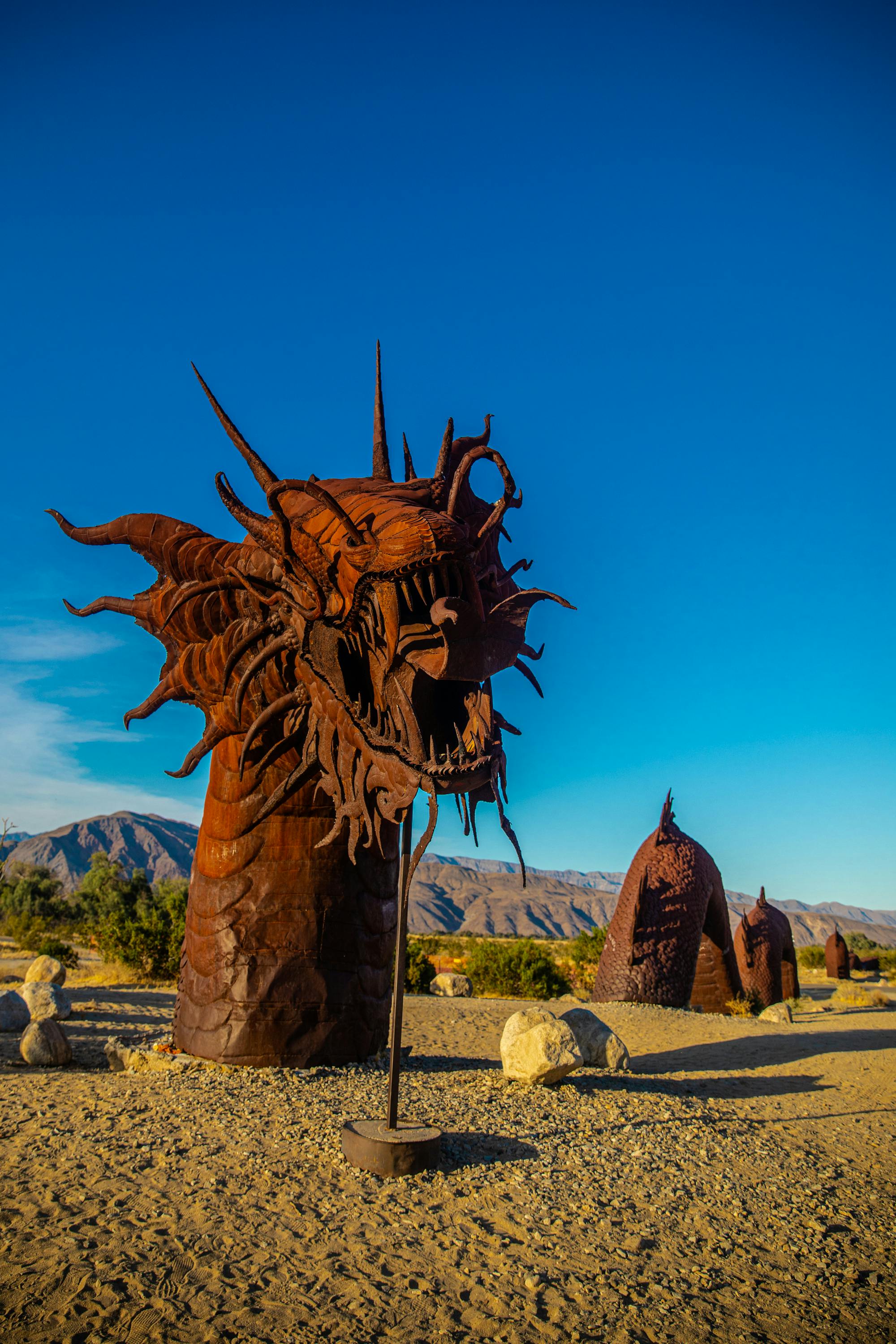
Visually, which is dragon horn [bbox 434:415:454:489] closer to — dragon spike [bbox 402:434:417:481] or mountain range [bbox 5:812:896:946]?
dragon spike [bbox 402:434:417:481]

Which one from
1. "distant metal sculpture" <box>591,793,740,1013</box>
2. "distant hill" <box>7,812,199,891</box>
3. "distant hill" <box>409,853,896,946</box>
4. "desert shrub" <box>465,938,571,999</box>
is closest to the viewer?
"distant metal sculpture" <box>591,793,740,1013</box>

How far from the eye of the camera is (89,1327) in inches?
101

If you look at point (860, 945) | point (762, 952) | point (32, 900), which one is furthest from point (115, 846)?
point (762, 952)

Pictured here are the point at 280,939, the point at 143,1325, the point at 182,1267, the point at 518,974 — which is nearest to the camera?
the point at 143,1325

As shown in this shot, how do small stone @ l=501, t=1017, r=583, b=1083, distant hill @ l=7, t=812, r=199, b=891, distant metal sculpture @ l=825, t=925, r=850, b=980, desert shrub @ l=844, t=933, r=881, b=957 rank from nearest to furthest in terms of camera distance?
small stone @ l=501, t=1017, r=583, b=1083 → distant metal sculpture @ l=825, t=925, r=850, b=980 → desert shrub @ l=844, t=933, r=881, b=957 → distant hill @ l=7, t=812, r=199, b=891

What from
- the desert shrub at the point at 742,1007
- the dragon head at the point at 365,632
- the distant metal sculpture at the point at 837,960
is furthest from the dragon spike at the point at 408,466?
the distant metal sculpture at the point at 837,960

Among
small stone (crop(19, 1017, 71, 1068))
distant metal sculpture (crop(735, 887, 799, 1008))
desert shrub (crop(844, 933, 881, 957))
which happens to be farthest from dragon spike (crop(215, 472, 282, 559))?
desert shrub (crop(844, 933, 881, 957))

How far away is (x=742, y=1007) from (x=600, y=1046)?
864cm

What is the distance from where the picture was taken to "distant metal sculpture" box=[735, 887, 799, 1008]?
16531 millimetres

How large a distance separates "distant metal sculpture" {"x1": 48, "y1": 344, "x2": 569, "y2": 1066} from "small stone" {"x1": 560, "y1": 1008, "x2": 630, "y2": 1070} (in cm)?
201

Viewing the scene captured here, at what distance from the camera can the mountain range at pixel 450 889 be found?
127m

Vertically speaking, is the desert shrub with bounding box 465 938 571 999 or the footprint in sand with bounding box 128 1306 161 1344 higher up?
the desert shrub with bounding box 465 938 571 999

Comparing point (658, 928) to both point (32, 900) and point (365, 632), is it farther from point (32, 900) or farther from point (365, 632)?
point (32, 900)

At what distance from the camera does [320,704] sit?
4891 mm
